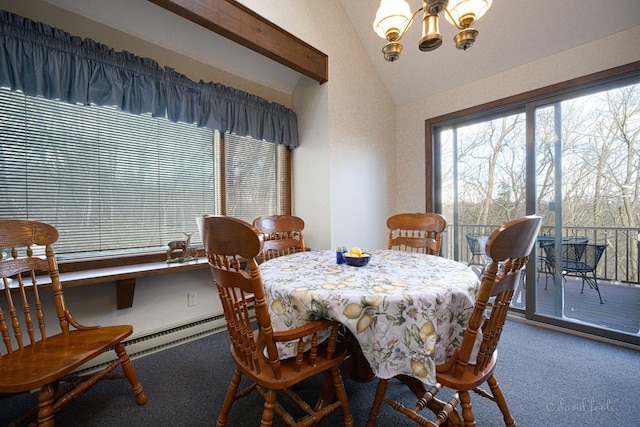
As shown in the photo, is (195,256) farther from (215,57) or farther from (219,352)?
(215,57)

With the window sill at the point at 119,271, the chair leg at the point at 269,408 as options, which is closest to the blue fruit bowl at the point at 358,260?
the chair leg at the point at 269,408

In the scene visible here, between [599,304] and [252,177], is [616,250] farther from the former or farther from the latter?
[252,177]

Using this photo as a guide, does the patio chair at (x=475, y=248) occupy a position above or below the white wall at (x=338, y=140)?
below

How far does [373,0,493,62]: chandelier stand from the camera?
1355 millimetres

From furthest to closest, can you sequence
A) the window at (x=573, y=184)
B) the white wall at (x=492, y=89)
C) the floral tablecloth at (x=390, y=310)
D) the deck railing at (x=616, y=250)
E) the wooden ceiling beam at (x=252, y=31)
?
the deck railing at (x=616, y=250) < the window at (x=573, y=184) < the white wall at (x=492, y=89) < the wooden ceiling beam at (x=252, y=31) < the floral tablecloth at (x=390, y=310)

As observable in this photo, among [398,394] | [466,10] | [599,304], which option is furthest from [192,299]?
[599,304]

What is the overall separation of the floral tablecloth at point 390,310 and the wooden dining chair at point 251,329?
0.09 meters

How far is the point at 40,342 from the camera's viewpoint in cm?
139

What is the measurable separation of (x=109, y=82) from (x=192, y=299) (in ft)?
5.76

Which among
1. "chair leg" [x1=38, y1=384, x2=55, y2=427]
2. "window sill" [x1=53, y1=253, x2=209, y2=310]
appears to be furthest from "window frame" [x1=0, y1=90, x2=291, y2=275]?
"chair leg" [x1=38, y1=384, x2=55, y2=427]

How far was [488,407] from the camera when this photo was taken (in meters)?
1.46

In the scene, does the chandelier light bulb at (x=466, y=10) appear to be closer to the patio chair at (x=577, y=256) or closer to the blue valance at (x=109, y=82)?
the blue valance at (x=109, y=82)

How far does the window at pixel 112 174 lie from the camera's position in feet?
5.62

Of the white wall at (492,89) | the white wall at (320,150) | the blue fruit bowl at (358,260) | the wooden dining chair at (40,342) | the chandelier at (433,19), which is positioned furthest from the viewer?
the white wall at (492,89)
